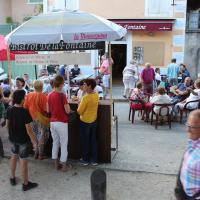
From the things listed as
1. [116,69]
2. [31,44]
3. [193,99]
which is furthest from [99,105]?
[116,69]

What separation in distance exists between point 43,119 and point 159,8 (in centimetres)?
1206

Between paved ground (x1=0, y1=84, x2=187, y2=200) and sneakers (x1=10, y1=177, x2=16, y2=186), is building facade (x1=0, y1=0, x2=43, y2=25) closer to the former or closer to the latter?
paved ground (x1=0, y1=84, x2=187, y2=200)

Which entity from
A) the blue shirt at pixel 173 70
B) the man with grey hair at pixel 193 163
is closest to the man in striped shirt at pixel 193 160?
the man with grey hair at pixel 193 163

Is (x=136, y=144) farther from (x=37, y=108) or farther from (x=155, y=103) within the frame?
(x=37, y=108)

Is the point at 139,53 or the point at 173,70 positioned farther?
the point at 139,53

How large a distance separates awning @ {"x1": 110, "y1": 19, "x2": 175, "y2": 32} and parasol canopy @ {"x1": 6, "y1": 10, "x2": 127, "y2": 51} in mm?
10544

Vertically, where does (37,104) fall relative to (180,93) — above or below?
above

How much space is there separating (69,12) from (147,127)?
4.22 m

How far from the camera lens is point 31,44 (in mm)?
7242

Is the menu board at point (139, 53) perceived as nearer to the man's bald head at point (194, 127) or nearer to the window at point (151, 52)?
the window at point (151, 52)

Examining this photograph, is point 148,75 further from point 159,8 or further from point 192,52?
point 192,52

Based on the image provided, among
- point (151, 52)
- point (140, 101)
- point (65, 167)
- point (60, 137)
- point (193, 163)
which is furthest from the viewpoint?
point (151, 52)

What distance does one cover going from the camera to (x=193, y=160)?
3471mm

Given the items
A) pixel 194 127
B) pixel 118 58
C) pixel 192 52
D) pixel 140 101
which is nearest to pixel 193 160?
pixel 194 127
